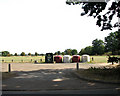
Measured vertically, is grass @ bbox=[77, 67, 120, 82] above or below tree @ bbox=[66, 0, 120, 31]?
below

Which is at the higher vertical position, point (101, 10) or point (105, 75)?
point (101, 10)

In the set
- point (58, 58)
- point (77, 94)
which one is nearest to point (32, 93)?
point (77, 94)

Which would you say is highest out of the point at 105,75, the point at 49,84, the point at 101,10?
the point at 101,10

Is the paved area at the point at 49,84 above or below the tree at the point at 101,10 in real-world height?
below

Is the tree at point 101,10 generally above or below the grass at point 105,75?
above

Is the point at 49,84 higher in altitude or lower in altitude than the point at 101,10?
lower

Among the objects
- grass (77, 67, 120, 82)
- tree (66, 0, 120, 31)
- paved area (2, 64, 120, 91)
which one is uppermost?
tree (66, 0, 120, 31)

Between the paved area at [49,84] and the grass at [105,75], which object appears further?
the grass at [105,75]

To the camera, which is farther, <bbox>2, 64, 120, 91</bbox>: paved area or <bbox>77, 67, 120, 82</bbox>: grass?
<bbox>77, 67, 120, 82</bbox>: grass

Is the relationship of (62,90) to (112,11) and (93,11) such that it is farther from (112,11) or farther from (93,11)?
(112,11)

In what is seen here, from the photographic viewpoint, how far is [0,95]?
5.25 meters

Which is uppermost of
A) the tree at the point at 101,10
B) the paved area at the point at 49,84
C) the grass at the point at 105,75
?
the tree at the point at 101,10

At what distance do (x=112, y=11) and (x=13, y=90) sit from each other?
9.51 metres

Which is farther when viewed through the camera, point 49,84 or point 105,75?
point 105,75
